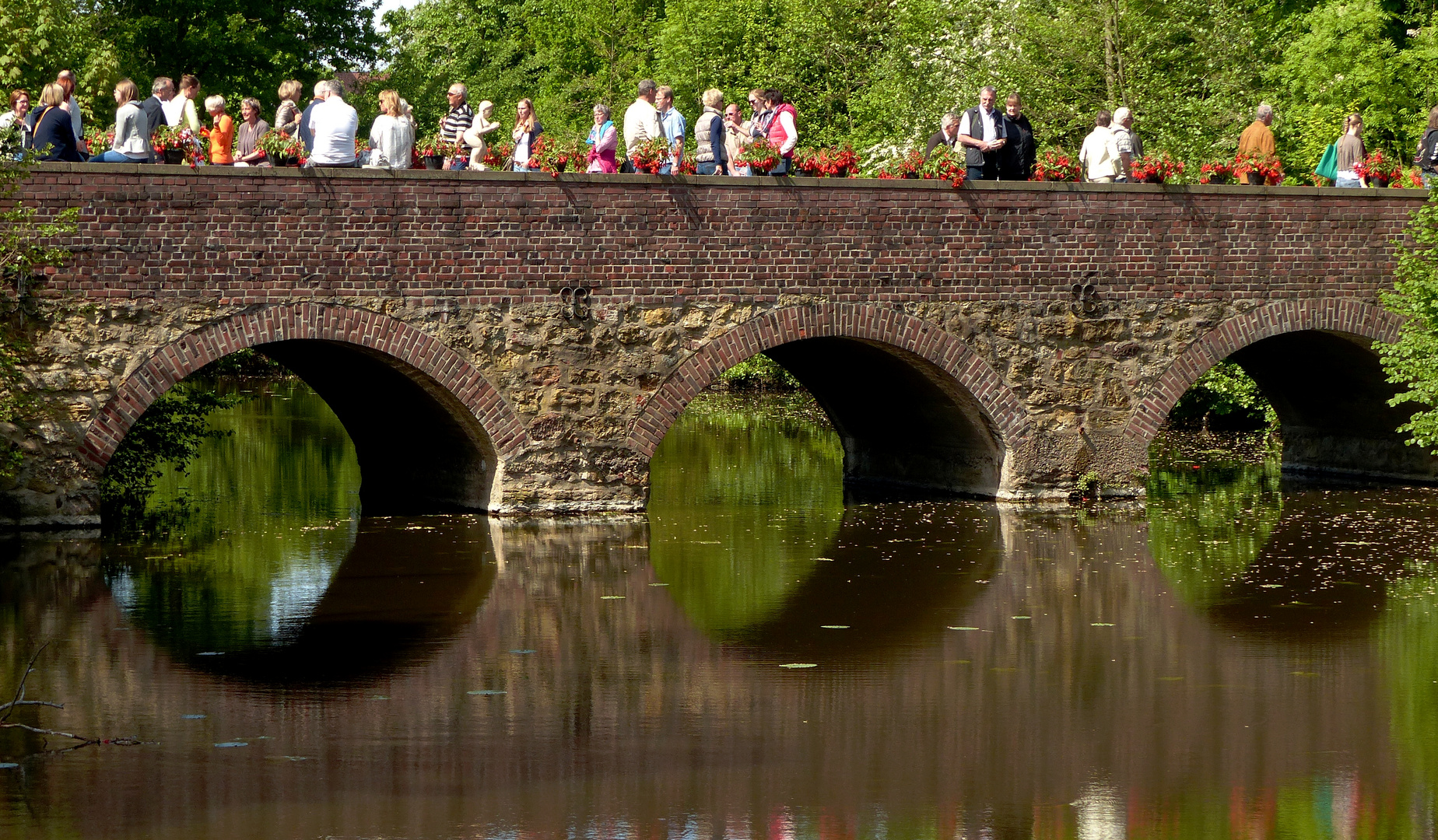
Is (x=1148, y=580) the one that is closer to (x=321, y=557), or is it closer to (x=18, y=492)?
(x=321, y=557)

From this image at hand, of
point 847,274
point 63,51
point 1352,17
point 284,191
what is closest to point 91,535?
point 284,191

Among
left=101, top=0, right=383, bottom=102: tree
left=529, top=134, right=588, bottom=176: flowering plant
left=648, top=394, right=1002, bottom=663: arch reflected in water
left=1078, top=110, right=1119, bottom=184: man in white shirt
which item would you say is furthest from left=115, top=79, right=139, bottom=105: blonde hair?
left=101, top=0, right=383, bottom=102: tree

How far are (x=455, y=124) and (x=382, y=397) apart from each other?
3.38m

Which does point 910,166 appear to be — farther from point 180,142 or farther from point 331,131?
point 180,142

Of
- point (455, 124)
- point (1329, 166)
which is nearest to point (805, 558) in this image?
point (455, 124)

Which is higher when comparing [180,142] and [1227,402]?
[180,142]

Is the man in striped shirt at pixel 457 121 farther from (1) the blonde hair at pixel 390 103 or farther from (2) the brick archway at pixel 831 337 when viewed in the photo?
(2) the brick archway at pixel 831 337

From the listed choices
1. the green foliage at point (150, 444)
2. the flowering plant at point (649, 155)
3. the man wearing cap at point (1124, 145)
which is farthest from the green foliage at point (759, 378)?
the flowering plant at point (649, 155)

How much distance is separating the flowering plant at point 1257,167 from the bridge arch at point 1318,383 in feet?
4.60

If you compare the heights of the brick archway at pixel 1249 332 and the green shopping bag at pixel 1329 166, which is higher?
the green shopping bag at pixel 1329 166

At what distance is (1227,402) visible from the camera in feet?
95.9

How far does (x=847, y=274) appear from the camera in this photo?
18750mm

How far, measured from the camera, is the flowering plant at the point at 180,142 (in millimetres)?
16766

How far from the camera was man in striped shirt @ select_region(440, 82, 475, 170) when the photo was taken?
711 inches
